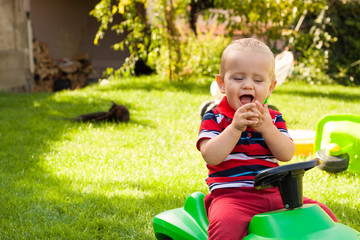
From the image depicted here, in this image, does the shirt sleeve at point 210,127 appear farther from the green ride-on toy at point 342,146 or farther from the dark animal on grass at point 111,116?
the dark animal on grass at point 111,116

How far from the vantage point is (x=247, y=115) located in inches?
57.8

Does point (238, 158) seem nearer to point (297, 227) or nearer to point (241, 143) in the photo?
point (241, 143)

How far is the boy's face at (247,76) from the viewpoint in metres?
1.57

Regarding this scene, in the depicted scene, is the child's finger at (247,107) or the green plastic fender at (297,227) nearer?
the green plastic fender at (297,227)

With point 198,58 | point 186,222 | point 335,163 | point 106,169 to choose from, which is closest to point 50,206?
point 106,169

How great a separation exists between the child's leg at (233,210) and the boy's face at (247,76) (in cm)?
32

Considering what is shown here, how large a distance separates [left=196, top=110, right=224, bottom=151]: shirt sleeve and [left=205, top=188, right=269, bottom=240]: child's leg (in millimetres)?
201

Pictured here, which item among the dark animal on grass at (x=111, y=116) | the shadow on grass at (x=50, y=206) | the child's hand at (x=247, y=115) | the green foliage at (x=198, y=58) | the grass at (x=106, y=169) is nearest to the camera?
the child's hand at (x=247, y=115)

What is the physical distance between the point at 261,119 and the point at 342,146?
1540 mm

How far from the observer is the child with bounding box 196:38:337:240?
1.49m

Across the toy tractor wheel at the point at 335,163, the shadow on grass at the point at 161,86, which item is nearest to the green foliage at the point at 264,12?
the shadow on grass at the point at 161,86

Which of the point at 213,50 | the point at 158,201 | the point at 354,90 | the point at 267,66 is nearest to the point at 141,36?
the point at 213,50

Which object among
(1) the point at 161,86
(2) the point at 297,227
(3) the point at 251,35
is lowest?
(1) the point at 161,86

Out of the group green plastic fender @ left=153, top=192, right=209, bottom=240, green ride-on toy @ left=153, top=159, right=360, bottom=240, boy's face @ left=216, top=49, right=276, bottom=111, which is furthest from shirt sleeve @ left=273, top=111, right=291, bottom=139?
green plastic fender @ left=153, top=192, right=209, bottom=240
